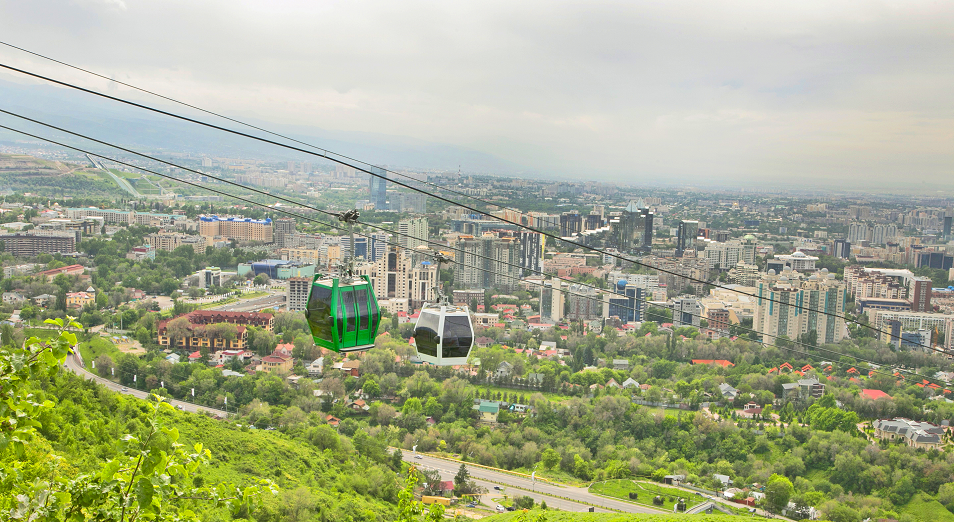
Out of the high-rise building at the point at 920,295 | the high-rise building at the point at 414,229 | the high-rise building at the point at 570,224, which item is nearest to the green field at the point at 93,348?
the high-rise building at the point at 414,229

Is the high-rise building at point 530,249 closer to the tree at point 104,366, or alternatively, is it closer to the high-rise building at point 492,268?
the high-rise building at point 492,268

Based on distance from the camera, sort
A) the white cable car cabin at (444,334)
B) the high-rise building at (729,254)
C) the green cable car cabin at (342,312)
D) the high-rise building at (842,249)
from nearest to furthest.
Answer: the green cable car cabin at (342,312), the white cable car cabin at (444,334), the high-rise building at (842,249), the high-rise building at (729,254)

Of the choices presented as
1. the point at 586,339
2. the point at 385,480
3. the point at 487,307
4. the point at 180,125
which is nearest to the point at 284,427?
the point at 385,480

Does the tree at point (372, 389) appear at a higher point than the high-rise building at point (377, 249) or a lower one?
lower

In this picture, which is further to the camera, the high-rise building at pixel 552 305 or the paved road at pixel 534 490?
the high-rise building at pixel 552 305

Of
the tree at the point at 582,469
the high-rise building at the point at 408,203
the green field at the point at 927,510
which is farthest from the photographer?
the high-rise building at the point at 408,203

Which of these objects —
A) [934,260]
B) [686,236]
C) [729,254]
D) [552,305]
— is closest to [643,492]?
[552,305]

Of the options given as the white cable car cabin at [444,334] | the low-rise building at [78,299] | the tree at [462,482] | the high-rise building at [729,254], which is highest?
the white cable car cabin at [444,334]
